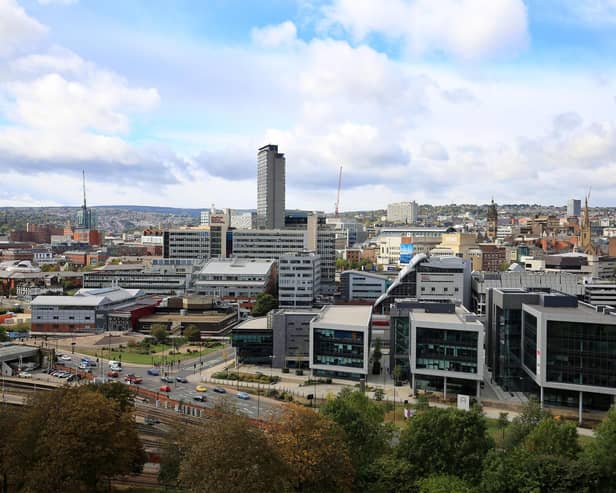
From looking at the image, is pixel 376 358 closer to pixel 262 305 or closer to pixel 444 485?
pixel 262 305

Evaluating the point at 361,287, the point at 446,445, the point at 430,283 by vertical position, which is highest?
the point at 430,283

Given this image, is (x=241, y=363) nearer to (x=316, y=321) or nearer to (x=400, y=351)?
(x=316, y=321)

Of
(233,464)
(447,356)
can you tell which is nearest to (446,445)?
(233,464)

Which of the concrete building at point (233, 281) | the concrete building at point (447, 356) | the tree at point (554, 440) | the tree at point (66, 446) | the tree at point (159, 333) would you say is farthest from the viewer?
the concrete building at point (233, 281)

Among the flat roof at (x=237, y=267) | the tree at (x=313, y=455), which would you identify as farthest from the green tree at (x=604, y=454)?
the flat roof at (x=237, y=267)

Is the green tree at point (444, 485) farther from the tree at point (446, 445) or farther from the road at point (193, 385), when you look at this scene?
the road at point (193, 385)

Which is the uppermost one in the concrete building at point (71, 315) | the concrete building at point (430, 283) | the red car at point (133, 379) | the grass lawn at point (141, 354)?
the concrete building at point (430, 283)

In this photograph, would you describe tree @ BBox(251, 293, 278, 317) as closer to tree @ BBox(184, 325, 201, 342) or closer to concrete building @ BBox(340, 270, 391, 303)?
concrete building @ BBox(340, 270, 391, 303)
